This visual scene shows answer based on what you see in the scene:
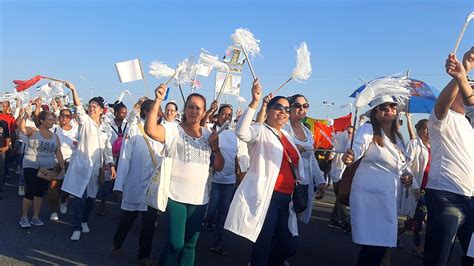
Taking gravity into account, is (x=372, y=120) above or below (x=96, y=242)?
above

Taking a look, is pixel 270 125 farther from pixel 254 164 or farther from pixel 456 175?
pixel 456 175

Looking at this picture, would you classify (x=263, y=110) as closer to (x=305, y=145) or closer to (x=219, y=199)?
(x=305, y=145)

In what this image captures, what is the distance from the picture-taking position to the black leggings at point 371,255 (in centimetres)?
392

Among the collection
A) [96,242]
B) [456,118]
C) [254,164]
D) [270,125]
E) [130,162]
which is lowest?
[96,242]

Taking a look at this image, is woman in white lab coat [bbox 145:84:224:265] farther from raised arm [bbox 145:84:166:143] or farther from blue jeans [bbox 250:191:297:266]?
blue jeans [bbox 250:191:297:266]

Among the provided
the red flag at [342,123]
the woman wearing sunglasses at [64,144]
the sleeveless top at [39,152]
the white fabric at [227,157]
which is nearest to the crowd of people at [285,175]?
the white fabric at [227,157]

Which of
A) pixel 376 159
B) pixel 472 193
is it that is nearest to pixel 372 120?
pixel 376 159

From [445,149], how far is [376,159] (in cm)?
63

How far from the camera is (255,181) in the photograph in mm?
3830

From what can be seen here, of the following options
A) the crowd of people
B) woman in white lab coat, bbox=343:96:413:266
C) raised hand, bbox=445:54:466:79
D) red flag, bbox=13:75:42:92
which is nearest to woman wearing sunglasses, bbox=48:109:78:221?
red flag, bbox=13:75:42:92

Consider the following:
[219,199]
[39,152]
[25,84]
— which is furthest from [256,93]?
[39,152]

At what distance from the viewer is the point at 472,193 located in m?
3.49

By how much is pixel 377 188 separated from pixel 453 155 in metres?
0.71

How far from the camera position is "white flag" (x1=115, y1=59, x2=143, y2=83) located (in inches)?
200
